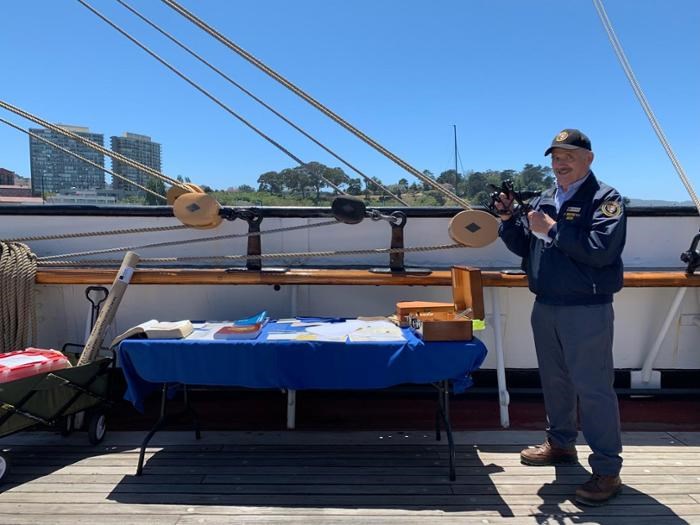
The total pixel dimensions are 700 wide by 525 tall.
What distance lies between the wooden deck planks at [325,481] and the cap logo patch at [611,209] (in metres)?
1.20

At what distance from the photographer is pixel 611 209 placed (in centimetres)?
218

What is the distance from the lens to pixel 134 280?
3240 millimetres

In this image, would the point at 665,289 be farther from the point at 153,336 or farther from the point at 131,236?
the point at 131,236

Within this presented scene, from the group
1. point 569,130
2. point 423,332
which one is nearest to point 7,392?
point 423,332

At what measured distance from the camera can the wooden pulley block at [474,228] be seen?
3.19 m

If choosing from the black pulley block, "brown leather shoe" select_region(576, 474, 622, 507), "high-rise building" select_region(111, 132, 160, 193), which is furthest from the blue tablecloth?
"high-rise building" select_region(111, 132, 160, 193)

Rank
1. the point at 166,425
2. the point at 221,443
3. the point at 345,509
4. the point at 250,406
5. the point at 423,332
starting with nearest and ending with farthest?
the point at 345,509, the point at 423,332, the point at 221,443, the point at 166,425, the point at 250,406

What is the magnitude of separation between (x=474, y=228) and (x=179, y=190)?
1906mm

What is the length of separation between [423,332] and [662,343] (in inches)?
83.3

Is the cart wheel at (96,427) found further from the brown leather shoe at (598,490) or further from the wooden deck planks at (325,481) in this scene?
the brown leather shoe at (598,490)

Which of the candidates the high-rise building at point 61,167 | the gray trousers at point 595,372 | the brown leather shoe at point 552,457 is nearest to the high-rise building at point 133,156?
the high-rise building at point 61,167

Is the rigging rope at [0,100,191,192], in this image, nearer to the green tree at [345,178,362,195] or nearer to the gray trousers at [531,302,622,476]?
the green tree at [345,178,362,195]

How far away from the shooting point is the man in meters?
2.18

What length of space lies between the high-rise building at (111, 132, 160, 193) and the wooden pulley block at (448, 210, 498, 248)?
2034mm
